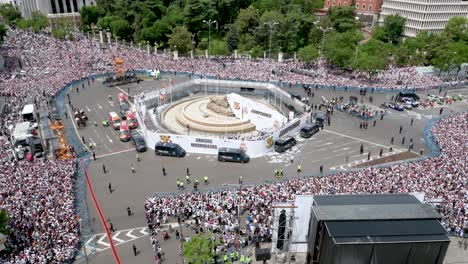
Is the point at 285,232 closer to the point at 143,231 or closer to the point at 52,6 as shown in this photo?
the point at 143,231


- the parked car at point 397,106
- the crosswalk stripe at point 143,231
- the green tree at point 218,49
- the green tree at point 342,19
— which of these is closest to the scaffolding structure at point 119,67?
the green tree at point 218,49

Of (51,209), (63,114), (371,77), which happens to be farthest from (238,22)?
(51,209)

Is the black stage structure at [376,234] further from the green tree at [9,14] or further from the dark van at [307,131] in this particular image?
the green tree at [9,14]

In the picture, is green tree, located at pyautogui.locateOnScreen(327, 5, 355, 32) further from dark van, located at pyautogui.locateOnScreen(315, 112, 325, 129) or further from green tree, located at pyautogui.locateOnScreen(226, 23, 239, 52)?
dark van, located at pyautogui.locateOnScreen(315, 112, 325, 129)

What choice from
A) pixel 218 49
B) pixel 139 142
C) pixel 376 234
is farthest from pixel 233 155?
Result: pixel 218 49

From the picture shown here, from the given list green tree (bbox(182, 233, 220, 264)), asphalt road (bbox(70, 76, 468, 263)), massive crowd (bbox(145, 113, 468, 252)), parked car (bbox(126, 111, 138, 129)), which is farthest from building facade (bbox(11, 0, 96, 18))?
green tree (bbox(182, 233, 220, 264))

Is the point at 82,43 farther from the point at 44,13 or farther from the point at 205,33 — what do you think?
the point at 44,13
